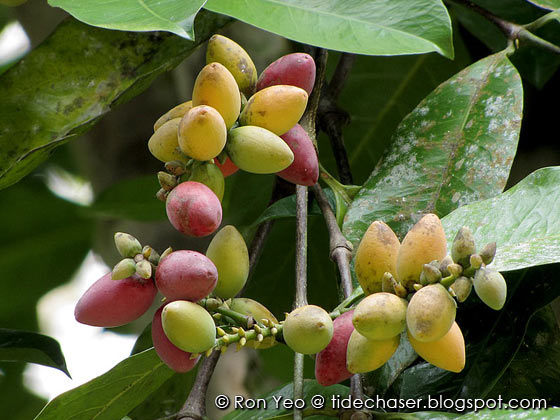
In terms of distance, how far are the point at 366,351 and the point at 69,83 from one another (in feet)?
1.33

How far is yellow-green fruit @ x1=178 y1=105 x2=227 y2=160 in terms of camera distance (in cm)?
51

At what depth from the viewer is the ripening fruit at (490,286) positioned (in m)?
0.43

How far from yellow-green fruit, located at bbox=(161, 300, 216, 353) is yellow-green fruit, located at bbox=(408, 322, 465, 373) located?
13cm

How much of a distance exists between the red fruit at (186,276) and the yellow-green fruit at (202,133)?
0.08m

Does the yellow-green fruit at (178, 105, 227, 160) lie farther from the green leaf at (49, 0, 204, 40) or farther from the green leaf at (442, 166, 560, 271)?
the green leaf at (442, 166, 560, 271)

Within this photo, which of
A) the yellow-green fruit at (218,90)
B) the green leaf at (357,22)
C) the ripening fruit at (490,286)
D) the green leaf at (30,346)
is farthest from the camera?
the green leaf at (30,346)

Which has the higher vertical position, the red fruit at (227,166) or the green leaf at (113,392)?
the red fruit at (227,166)

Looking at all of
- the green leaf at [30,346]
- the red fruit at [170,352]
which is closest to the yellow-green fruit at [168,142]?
the red fruit at [170,352]

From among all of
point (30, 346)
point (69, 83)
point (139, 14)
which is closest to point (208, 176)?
point (139, 14)

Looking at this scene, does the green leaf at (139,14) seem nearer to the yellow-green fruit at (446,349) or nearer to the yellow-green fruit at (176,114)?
the yellow-green fruit at (176,114)

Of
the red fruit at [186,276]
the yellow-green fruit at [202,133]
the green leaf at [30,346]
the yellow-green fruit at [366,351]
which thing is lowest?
the green leaf at [30,346]

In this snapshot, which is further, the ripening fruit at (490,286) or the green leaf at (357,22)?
the green leaf at (357,22)

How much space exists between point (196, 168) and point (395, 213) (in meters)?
0.22

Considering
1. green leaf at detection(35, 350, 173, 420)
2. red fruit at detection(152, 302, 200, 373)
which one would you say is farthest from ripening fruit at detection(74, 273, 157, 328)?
green leaf at detection(35, 350, 173, 420)
